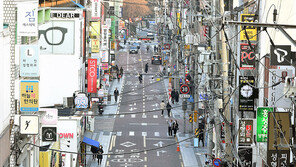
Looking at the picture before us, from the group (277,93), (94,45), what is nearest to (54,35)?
(94,45)

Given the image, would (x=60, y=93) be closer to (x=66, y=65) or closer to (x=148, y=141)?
(x=66, y=65)

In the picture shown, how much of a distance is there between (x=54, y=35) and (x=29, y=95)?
2152cm

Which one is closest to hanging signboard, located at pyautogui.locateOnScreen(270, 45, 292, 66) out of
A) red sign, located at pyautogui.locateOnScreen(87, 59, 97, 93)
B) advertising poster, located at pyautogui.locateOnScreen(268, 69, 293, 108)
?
advertising poster, located at pyautogui.locateOnScreen(268, 69, 293, 108)

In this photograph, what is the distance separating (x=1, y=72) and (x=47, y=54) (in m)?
25.0

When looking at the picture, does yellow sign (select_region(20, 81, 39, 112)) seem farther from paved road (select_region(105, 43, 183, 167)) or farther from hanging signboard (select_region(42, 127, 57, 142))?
paved road (select_region(105, 43, 183, 167))

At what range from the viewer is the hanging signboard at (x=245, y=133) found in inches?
1087

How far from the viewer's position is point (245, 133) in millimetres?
27859

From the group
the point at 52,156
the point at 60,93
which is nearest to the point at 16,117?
the point at 52,156

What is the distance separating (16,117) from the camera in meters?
25.5

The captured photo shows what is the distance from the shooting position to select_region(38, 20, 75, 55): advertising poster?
153ft

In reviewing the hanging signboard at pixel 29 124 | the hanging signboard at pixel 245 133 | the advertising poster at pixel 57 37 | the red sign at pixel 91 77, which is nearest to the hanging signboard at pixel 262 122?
the hanging signboard at pixel 245 133

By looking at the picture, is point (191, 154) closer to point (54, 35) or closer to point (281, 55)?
point (54, 35)

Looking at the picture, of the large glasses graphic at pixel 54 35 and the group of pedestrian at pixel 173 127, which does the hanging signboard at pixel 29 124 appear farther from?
the group of pedestrian at pixel 173 127

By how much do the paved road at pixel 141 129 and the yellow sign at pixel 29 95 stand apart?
55.5ft
